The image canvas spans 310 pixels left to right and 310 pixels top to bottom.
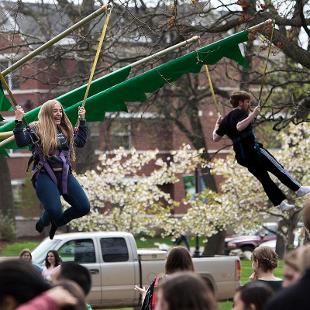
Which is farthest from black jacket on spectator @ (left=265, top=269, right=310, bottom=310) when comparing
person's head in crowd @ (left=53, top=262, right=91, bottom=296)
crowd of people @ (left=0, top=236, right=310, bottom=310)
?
person's head in crowd @ (left=53, top=262, right=91, bottom=296)

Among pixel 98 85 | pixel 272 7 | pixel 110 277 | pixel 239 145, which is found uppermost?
pixel 272 7

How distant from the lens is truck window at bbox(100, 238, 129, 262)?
19562mm

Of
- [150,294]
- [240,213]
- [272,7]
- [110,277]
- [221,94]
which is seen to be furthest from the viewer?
[240,213]

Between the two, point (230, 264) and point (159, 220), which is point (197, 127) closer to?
point (159, 220)

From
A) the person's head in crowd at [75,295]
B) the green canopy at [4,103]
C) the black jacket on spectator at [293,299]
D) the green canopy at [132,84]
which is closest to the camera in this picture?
the black jacket on spectator at [293,299]

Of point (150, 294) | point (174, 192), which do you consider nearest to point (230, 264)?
point (150, 294)

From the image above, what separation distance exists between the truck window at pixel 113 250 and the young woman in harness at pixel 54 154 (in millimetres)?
9560

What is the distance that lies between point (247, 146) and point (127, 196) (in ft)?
88.1

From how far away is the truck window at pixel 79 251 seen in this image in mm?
19250

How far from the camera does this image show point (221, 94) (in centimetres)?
3173

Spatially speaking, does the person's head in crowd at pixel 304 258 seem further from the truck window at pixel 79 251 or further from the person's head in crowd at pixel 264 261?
the truck window at pixel 79 251

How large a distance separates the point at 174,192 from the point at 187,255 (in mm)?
48079

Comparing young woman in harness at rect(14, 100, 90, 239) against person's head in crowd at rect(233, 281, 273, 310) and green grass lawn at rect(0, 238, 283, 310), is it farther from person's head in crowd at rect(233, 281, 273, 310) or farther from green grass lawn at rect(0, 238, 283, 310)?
green grass lawn at rect(0, 238, 283, 310)

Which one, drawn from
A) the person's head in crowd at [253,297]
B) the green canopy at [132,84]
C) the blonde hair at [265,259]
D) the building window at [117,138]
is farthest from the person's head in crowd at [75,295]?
the building window at [117,138]
